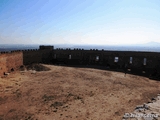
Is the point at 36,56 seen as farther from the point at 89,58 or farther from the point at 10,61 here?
the point at 89,58

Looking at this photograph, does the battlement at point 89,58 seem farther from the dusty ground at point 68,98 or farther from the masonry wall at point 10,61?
the dusty ground at point 68,98

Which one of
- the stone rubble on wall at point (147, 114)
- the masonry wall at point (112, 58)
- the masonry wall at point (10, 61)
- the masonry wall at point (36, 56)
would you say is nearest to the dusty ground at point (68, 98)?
the masonry wall at point (10, 61)

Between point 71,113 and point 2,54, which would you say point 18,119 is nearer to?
point 71,113

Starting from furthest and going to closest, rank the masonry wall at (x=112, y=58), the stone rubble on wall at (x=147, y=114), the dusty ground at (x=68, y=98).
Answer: the masonry wall at (x=112, y=58)
the dusty ground at (x=68, y=98)
the stone rubble on wall at (x=147, y=114)

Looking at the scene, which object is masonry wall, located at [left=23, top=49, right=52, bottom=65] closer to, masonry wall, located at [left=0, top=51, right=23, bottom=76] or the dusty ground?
masonry wall, located at [left=0, top=51, right=23, bottom=76]

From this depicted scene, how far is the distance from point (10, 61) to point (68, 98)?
42.7ft

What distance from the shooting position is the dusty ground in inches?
405

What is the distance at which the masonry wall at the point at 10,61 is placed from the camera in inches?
793

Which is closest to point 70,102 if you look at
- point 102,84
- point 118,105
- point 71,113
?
point 71,113

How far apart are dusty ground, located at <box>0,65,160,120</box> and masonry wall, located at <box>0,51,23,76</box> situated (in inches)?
98.8

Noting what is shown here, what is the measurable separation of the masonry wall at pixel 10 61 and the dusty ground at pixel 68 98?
251 centimetres

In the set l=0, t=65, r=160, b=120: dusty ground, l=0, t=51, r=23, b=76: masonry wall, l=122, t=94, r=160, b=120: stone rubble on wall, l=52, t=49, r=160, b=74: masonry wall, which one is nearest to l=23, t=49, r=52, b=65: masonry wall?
l=0, t=51, r=23, b=76: masonry wall

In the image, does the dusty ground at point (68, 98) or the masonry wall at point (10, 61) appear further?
the masonry wall at point (10, 61)

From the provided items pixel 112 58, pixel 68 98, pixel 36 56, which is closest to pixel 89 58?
pixel 112 58
